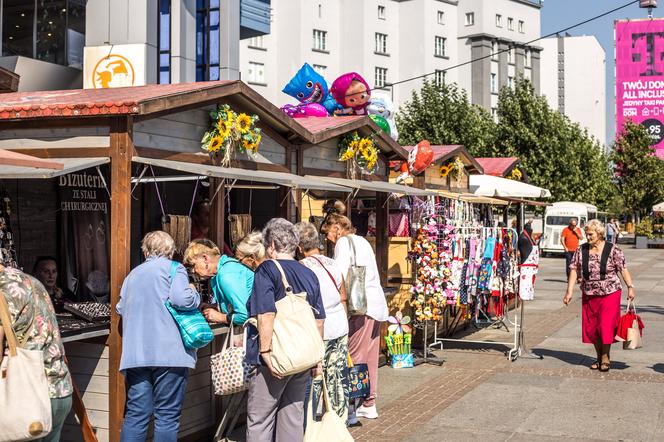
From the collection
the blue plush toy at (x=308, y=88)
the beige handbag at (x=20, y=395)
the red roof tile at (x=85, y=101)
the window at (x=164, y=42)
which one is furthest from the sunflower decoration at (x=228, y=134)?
the window at (x=164, y=42)

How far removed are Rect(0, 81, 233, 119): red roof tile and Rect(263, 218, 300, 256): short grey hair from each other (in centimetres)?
136

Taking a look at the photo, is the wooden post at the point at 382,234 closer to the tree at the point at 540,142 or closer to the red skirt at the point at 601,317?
the red skirt at the point at 601,317

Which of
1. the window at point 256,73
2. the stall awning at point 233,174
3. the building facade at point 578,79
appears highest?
the building facade at point 578,79

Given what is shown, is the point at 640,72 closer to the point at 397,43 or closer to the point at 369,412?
the point at 397,43

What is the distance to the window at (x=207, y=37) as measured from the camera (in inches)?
1013

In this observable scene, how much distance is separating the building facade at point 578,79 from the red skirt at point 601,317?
93.1 meters

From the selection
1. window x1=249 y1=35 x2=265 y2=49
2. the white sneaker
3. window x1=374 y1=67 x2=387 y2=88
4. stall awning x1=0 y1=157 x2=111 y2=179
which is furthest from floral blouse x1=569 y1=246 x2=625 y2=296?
window x1=374 y1=67 x2=387 y2=88

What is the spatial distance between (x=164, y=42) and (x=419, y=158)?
1437 cm

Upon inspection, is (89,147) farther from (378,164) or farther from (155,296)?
(378,164)

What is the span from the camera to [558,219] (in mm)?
41688

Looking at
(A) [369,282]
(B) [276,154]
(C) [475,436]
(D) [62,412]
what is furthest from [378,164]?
(D) [62,412]

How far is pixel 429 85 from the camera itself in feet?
136

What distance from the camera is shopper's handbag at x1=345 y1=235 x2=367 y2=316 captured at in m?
7.82

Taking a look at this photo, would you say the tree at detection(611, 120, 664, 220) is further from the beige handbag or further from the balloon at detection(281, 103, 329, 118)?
the beige handbag
